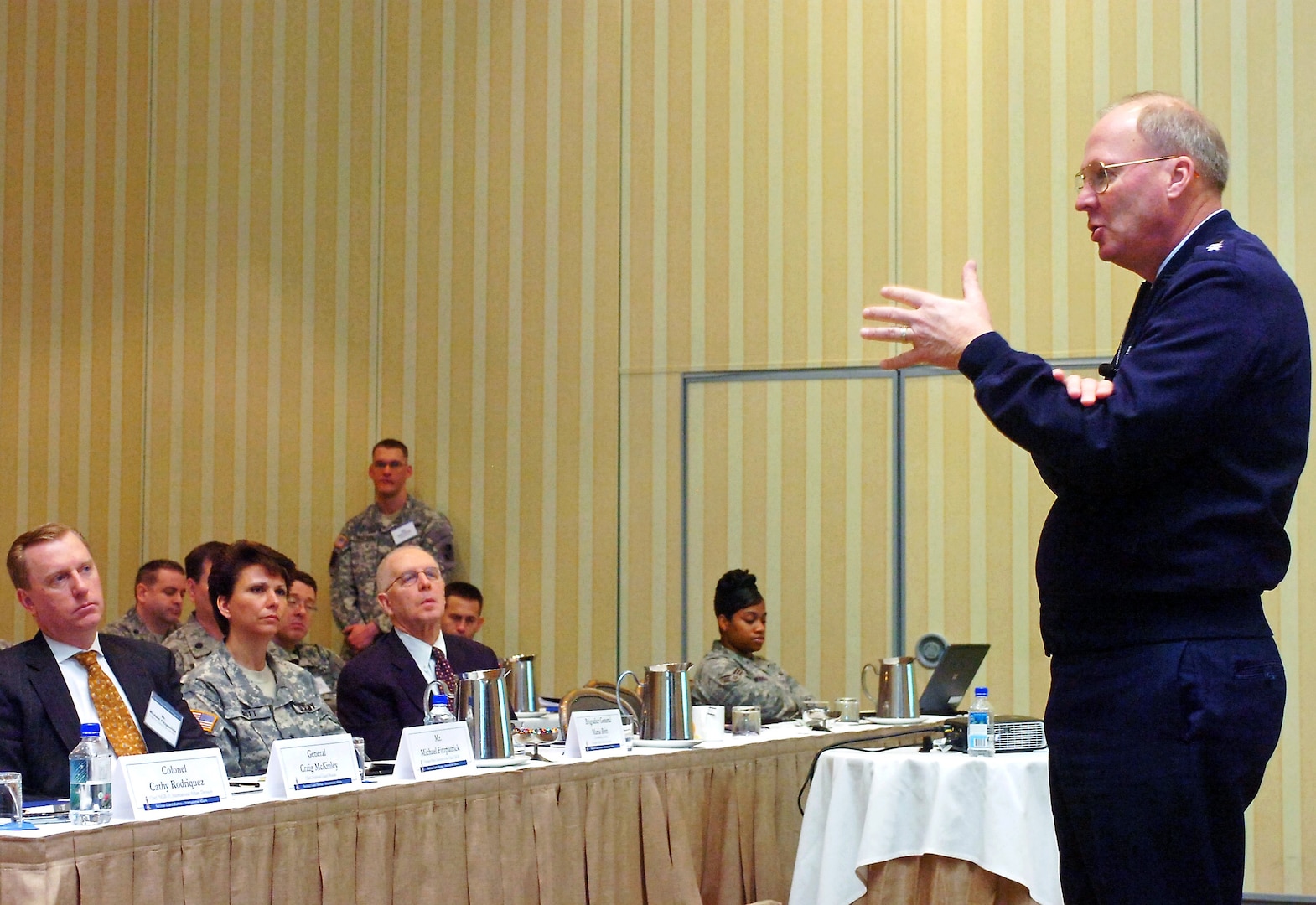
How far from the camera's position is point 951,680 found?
539 cm

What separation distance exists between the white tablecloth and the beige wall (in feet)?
8.58

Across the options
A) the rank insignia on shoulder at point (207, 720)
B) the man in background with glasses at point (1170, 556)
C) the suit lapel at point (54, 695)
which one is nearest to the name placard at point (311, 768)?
the suit lapel at point (54, 695)

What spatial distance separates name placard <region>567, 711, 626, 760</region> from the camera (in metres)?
3.99

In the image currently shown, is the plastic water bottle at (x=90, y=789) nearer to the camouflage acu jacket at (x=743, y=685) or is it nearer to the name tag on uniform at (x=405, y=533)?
the camouflage acu jacket at (x=743, y=685)

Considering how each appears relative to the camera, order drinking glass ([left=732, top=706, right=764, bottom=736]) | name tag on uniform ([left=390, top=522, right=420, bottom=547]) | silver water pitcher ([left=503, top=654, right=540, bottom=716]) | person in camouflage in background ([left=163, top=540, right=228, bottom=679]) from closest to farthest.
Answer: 1. drinking glass ([left=732, top=706, right=764, bottom=736])
2. silver water pitcher ([left=503, top=654, right=540, bottom=716])
3. person in camouflage in background ([left=163, top=540, right=228, bottom=679])
4. name tag on uniform ([left=390, top=522, right=420, bottom=547])

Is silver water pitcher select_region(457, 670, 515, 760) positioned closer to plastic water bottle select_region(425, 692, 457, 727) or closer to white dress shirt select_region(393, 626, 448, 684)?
plastic water bottle select_region(425, 692, 457, 727)

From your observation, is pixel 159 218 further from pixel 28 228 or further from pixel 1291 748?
pixel 1291 748

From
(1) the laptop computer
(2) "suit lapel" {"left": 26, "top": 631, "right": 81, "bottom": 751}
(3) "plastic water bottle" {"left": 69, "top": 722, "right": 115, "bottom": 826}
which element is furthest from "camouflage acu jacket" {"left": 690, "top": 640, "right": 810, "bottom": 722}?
(3) "plastic water bottle" {"left": 69, "top": 722, "right": 115, "bottom": 826}

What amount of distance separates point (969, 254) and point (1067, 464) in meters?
5.20

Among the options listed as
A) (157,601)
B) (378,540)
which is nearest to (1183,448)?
(157,601)

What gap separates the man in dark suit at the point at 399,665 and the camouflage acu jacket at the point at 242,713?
14 centimetres

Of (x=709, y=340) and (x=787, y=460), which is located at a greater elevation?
(x=709, y=340)

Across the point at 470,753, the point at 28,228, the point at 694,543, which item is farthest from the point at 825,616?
the point at 28,228

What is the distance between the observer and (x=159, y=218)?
26.4 ft
